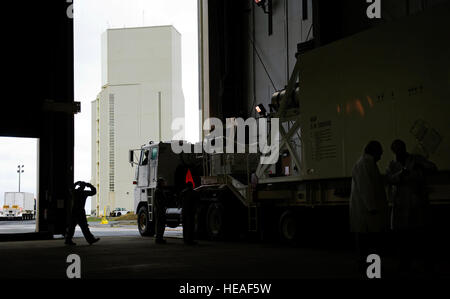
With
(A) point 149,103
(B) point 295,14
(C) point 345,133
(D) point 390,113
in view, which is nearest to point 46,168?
(B) point 295,14

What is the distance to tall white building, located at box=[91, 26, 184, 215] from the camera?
74.2m

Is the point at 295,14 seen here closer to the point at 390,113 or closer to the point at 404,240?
the point at 390,113

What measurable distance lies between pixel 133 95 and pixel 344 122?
6350 centimetres

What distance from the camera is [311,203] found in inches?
574

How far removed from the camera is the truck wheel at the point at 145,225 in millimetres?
22453

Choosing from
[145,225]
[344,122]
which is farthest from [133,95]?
[344,122]

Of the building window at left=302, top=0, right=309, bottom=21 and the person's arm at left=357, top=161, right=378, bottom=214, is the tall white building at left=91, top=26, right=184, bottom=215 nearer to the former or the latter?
the building window at left=302, top=0, right=309, bottom=21

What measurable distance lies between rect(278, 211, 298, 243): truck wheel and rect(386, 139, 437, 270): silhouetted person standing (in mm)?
6285

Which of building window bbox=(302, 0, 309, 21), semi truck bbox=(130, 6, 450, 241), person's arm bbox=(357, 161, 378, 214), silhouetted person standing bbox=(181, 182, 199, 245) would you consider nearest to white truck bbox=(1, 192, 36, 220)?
semi truck bbox=(130, 6, 450, 241)

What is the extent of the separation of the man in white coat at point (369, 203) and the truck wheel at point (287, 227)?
258 inches

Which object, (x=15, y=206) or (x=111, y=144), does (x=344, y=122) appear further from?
(x=111, y=144)

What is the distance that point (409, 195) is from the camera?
9062 millimetres

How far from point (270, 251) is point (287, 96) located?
4436 mm

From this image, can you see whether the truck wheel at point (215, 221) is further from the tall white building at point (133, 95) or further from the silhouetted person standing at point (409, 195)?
the tall white building at point (133, 95)
